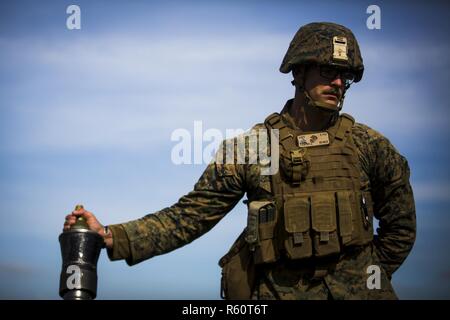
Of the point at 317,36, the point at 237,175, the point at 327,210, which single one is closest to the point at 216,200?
the point at 237,175

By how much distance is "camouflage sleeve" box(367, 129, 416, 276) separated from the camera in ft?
36.0

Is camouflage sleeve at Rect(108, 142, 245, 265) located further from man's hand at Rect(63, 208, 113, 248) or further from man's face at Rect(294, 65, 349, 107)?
man's face at Rect(294, 65, 349, 107)

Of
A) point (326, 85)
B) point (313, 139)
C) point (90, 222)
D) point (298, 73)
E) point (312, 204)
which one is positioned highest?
point (298, 73)

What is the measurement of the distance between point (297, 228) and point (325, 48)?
189 cm

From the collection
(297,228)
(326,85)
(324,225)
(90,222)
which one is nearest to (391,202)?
(324,225)

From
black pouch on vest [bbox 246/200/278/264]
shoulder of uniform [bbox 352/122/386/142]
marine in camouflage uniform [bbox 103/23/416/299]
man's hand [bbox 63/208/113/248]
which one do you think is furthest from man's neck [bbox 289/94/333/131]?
man's hand [bbox 63/208/113/248]

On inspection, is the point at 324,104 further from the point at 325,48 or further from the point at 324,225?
the point at 324,225

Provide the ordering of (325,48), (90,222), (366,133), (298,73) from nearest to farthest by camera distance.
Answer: (90,222)
(325,48)
(366,133)
(298,73)

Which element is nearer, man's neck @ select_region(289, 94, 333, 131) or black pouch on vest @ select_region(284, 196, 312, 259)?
black pouch on vest @ select_region(284, 196, 312, 259)

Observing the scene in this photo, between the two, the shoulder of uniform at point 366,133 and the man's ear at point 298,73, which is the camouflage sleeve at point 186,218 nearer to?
the man's ear at point 298,73

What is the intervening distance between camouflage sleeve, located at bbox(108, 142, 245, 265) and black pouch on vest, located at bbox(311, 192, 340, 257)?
3.11 feet

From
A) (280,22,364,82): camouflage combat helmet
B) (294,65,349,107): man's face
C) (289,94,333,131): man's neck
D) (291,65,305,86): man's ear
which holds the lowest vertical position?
(289,94,333,131): man's neck

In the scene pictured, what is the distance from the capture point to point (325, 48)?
35.9 feet
